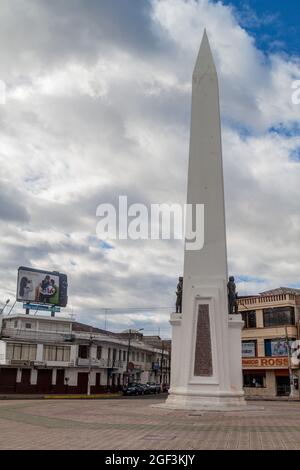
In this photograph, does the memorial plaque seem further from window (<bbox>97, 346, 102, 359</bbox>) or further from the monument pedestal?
window (<bbox>97, 346, 102, 359</bbox>)

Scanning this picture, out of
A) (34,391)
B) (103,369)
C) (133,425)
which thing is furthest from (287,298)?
(133,425)

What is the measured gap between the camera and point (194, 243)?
23.4 m

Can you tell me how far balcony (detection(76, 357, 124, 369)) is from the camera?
5097cm

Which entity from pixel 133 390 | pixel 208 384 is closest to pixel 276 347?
pixel 133 390

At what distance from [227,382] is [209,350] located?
1.45m

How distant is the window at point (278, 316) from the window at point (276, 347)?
1.46 meters

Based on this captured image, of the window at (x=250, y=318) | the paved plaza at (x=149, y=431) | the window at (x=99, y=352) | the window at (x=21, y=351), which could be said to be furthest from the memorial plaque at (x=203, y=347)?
the window at (x=99, y=352)

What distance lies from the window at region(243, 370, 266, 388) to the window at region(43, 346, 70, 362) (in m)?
17.2

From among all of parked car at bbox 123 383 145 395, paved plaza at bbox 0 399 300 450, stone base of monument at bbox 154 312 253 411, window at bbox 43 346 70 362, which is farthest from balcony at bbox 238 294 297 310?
paved plaza at bbox 0 399 300 450

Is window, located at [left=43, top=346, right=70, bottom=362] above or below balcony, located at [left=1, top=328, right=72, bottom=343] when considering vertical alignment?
below

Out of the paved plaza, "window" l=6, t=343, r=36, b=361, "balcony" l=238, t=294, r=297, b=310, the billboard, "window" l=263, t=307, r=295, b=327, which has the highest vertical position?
the billboard

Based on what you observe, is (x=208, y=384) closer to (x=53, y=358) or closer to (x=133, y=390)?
(x=133, y=390)

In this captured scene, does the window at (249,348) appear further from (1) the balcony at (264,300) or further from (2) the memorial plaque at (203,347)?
(2) the memorial plaque at (203,347)

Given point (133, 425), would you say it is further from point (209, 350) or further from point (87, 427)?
point (209, 350)
